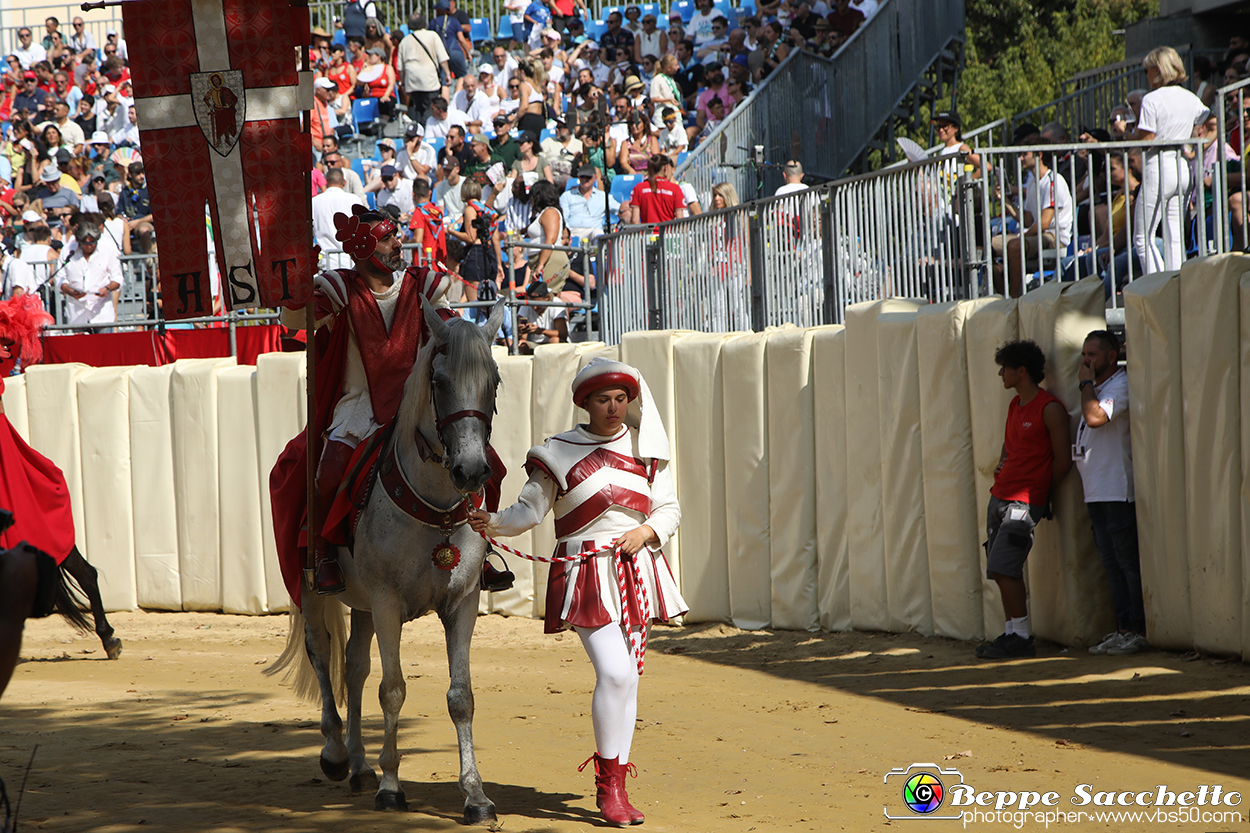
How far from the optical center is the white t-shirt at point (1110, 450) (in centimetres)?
793

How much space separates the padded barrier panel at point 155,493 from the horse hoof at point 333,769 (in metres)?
7.03

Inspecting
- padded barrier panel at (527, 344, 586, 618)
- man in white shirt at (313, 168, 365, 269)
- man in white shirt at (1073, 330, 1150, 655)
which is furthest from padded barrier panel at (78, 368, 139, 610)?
man in white shirt at (1073, 330, 1150, 655)

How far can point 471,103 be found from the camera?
71.8 feet

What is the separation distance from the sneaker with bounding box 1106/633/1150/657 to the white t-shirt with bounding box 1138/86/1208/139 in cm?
450

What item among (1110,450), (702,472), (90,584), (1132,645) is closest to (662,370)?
(702,472)

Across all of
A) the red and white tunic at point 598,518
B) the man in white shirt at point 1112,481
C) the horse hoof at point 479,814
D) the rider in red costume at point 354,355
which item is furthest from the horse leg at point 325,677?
the man in white shirt at point 1112,481

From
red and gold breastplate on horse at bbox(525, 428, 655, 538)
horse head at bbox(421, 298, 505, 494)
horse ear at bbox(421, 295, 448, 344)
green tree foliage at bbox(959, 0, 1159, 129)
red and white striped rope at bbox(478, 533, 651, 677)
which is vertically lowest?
red and white striped rope at bbox(478, 533, 651, 677)

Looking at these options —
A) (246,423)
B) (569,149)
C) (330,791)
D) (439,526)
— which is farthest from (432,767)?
(569,149)

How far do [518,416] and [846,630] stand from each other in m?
3.62

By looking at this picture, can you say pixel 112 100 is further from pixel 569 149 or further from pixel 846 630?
pixel 846 630

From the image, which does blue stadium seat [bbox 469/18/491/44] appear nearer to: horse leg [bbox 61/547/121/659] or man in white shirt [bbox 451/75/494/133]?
man in white shirt [bbox 451/75/494/133]

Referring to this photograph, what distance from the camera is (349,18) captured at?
2588 centimetres

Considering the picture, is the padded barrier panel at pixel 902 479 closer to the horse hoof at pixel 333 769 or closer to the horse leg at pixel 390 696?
the horse hoof at pixel 333 769

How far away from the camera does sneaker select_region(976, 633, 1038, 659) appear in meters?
8.27
